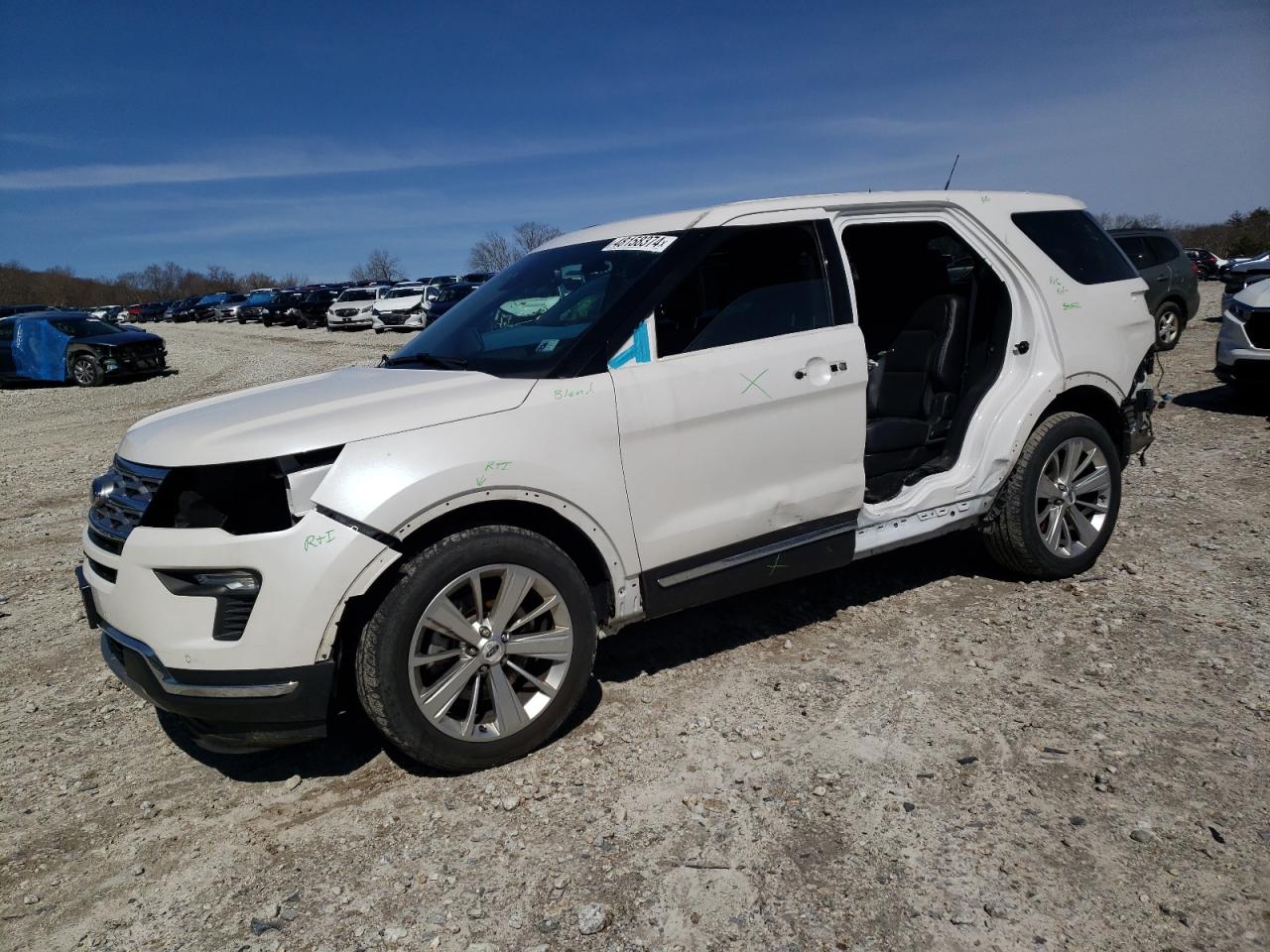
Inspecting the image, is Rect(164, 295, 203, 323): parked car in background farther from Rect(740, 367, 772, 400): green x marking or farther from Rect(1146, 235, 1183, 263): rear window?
Rect(740, 367, 772, 400): green x marking

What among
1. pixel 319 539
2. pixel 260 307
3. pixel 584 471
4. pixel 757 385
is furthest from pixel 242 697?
pixel 260 307

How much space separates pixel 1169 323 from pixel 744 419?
12.5 m

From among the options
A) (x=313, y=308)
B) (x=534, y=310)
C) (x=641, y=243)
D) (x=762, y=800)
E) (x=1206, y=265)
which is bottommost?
(x=1206, y=265)

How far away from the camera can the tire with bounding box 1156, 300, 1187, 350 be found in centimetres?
1290

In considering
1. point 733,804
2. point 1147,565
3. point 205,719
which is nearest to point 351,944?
point 205,719

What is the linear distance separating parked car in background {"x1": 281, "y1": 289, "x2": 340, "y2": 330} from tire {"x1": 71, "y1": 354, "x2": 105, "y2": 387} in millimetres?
22269

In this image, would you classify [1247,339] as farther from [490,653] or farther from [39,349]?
[39,349]

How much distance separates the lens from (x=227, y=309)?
5838cm

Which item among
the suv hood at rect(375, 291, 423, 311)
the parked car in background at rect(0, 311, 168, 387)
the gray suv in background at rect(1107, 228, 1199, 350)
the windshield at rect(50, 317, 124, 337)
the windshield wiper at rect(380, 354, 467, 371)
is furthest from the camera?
the suv hood at rect(375, 291, 423, 311)

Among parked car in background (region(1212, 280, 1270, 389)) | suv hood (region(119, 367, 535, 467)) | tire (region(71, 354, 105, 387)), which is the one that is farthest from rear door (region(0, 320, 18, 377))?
parked car in background (region(1212, 280, 1270, 389))

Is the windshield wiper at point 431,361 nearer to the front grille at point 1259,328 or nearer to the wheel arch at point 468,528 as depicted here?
the wheel arch at point 468,528

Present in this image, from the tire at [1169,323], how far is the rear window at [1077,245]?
9.64m

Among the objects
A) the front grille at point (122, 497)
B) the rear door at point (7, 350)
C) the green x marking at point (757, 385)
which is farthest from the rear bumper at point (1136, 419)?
the rear door at point (7, 350)

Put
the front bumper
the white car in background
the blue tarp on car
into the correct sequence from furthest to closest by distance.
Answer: the front bumper, the white car in background, the blue tarp on car
